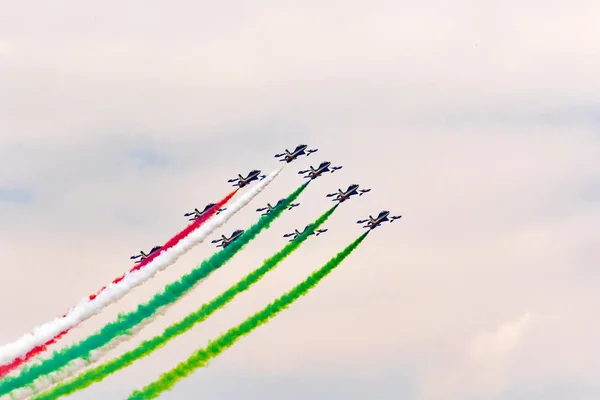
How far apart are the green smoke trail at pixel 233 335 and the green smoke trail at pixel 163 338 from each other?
3.14 metres

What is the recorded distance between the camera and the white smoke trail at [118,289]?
152375mm

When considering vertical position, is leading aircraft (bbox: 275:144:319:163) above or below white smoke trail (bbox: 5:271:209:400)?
above

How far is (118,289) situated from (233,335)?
13510mm

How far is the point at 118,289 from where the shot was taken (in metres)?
157

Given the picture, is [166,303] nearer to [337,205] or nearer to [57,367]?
[57,367]

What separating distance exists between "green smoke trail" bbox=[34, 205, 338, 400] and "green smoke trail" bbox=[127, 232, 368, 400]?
3.14 m

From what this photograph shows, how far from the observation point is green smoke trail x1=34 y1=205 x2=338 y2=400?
15250 centimetres

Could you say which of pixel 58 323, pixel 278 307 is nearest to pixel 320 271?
pixel 278 307

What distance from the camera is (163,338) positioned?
15512 cm

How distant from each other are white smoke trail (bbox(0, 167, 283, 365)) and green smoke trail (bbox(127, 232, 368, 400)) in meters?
10.1

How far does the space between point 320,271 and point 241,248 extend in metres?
9.29

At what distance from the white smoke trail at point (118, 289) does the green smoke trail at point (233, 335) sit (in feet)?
33.1

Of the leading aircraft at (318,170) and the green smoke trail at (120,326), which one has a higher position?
the leading aircraft at (318,170)

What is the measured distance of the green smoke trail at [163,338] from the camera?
6004 inches
